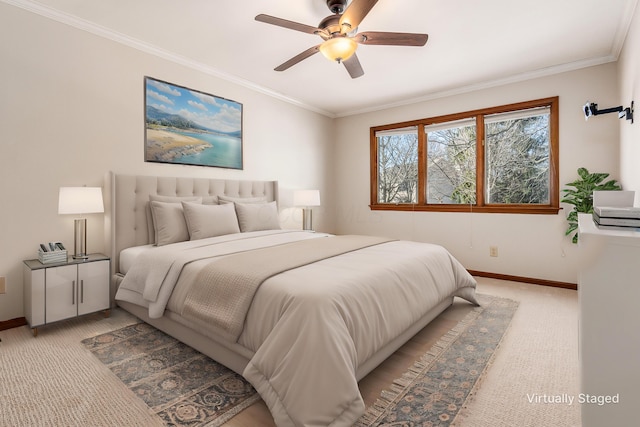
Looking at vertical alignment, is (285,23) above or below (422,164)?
above

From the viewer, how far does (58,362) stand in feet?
6.44

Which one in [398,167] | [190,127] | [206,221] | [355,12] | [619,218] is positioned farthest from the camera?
[398,167]

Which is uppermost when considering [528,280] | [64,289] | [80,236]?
[80,236]

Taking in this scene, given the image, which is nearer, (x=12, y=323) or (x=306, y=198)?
(x=12, y=323)

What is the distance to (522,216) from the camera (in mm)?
3869

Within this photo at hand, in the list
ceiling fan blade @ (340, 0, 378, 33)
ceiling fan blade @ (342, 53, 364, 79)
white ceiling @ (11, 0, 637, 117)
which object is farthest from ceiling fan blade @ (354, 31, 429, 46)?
white ceiling @ (11, 0, 637, 117)

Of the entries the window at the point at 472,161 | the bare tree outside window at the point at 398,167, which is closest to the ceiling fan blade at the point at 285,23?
the window at the point at 472,161

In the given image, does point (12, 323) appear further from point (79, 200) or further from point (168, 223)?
point (168, 223)

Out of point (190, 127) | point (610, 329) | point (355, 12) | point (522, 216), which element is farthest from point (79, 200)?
point (522, 216)

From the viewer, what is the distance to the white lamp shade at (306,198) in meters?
4.55

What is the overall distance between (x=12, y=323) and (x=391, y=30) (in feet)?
13.1

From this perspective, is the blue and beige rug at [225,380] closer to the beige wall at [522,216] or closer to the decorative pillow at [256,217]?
the decorative pillow at [256,217]

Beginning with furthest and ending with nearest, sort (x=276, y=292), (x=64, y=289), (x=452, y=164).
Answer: (x=452, y=164), (x=64, y=289), (x=276, y=292)

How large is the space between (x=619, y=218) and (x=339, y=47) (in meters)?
1.89
